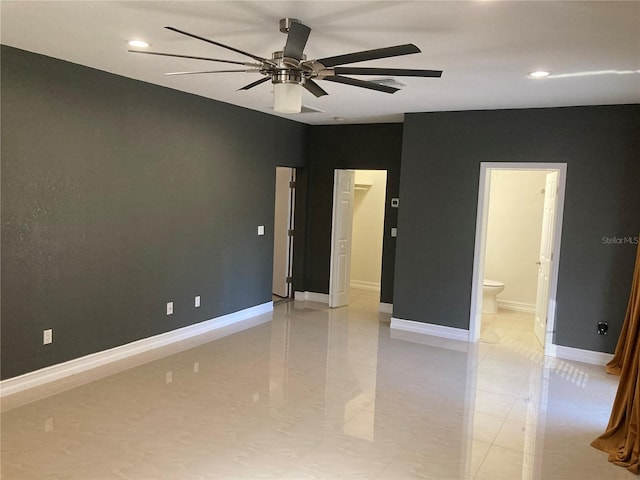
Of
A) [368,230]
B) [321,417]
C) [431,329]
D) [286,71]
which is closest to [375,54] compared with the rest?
[286,71]

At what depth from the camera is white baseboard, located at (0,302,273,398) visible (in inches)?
162

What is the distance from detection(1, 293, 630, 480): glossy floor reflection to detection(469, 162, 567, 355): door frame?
0.37 meters

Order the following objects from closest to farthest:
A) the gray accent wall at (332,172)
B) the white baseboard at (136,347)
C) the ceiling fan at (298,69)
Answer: the ceiling fan at (298,69) < the white baseboard at (136,347) < the gray accent wall at (332,172)

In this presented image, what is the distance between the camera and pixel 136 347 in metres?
5.10

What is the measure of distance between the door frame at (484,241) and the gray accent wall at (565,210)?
57 millimetres

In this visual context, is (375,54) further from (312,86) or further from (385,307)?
(385,307)

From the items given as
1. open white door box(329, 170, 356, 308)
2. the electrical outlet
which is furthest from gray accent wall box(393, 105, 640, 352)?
open white door box(329, 170, 356, 308)

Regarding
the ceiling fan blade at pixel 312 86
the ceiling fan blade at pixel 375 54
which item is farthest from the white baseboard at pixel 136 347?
the ceiling fan blade at pixel 375 54

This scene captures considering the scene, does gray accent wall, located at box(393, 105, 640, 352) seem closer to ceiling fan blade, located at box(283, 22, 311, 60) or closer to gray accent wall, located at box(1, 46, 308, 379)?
gray accent wall, located at box(1, 46, 308, 379)

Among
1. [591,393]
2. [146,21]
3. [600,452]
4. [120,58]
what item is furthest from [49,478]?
[591,393]

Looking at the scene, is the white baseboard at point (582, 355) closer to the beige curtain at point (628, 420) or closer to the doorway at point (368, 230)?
the beige curtain at point (628, 420)

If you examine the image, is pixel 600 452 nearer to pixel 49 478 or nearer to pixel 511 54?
pixel 511 54

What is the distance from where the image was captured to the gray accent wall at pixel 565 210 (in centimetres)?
524

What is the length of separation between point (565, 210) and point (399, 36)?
3268 millimetres
